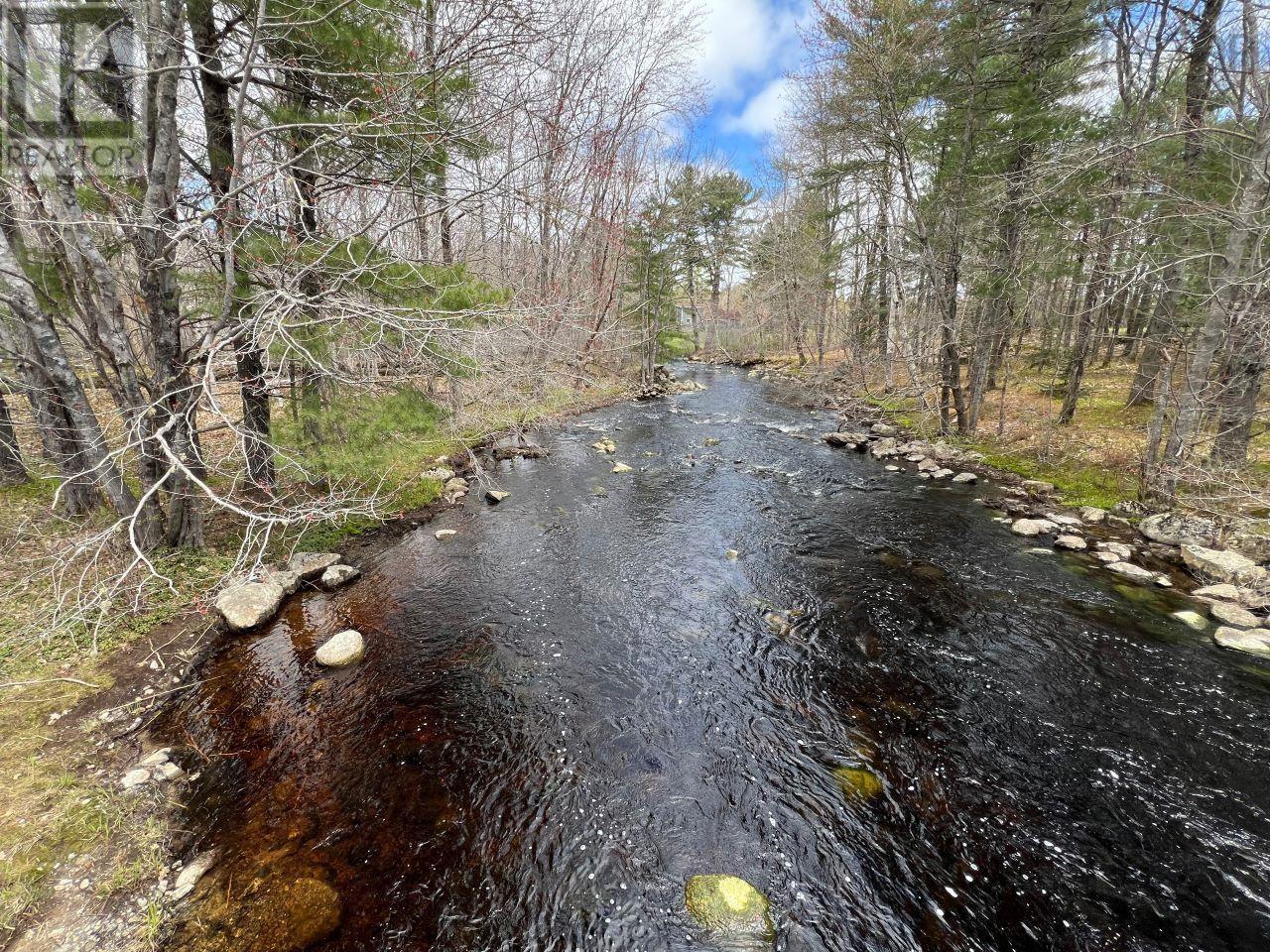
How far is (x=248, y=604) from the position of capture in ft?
18.3

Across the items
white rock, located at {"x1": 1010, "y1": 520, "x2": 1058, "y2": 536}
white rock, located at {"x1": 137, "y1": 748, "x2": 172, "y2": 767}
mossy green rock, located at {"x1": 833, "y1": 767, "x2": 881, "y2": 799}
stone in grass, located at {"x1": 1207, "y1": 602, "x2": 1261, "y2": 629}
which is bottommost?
mossy green rock, located at {"x1": 833, "y1": 767, "x2": 881, "y2": 799}

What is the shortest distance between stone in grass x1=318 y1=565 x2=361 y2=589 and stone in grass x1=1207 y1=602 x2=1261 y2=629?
1075 centimetres

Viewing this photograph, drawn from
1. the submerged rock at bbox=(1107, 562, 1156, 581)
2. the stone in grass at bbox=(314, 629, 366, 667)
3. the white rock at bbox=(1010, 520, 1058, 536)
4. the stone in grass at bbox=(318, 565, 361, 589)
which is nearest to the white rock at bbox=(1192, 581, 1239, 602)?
the submerged rock at bbox=(1107, 562, 1156, 581)

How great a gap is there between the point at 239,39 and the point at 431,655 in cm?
756

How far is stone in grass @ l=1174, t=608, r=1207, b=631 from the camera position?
17.7ft

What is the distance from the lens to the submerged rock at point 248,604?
5.42 metres

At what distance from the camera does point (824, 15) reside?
10906 mm

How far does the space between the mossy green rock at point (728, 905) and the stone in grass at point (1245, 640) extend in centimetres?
591

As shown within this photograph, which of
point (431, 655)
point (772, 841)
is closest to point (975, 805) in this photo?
point (772, 841)

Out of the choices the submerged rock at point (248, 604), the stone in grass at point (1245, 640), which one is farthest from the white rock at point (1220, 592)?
the submerged rock at point (248, 604)

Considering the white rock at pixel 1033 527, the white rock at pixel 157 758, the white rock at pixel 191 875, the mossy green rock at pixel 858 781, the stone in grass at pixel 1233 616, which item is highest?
the white rock at pixel 1033 527

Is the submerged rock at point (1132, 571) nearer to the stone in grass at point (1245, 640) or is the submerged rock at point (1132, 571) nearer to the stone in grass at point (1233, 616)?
the stone in grass at point (1233, 616)

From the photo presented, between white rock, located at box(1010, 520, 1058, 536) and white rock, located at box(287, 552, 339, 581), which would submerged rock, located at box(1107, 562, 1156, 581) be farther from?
white rock, located at box(287, 552, 339, 581)

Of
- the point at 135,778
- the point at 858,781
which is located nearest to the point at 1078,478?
the point at 858,781
